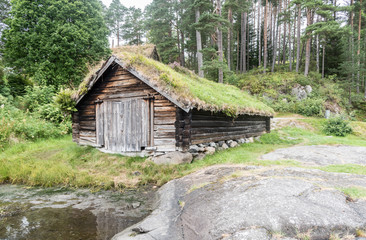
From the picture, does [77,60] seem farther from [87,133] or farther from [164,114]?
[164,114]

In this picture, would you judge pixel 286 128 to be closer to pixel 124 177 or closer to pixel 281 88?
pixel 281 88

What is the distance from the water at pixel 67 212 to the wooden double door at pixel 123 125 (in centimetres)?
245

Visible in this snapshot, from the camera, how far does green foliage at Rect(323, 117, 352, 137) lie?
1512 cm

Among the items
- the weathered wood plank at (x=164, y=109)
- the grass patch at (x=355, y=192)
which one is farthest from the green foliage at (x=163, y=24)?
the grass patch at (x=355, y=192)

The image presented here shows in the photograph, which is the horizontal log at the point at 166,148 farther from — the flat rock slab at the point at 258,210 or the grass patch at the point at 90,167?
the flat rock slab at the point at 258,210

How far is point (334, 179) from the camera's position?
499cm

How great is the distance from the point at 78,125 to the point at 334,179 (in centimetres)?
1087

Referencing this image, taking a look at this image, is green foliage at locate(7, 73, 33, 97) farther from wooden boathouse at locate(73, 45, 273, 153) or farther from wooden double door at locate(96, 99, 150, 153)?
wooden double door at locate(96, 99, 150, 153)

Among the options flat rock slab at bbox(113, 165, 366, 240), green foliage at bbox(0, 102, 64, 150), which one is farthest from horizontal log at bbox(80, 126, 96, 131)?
flat rock slab at bbox(113, 165, 366, 240)

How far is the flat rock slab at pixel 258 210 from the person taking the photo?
2.90 meters

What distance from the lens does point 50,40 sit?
14.3 m

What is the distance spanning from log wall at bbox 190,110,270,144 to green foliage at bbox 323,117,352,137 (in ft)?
22.9

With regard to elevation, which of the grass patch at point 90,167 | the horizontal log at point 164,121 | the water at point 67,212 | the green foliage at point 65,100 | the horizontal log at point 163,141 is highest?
the green foliage at point 65,100

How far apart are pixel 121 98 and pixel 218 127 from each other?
185 inches
